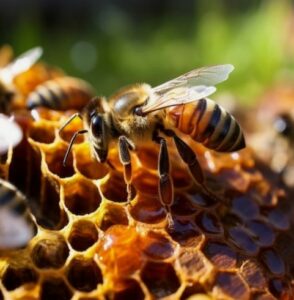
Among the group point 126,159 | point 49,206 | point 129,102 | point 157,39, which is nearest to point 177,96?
point 129,102

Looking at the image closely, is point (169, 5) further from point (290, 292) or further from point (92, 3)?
point (290, 292)

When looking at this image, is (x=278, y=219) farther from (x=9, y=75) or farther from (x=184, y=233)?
(x=9, y=75)

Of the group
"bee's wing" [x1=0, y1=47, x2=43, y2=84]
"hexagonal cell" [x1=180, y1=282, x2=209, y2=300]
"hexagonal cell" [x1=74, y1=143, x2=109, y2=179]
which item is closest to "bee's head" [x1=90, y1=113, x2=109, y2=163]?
"hexagonal cell" [x1=74, y1=143, x2=109, y2=179]

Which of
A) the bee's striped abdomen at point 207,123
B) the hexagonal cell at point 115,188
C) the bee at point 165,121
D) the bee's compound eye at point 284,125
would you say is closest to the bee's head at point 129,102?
the bee at point 165,121

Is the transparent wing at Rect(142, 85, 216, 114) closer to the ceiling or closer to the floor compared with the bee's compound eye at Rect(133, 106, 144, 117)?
closer to the ceiling

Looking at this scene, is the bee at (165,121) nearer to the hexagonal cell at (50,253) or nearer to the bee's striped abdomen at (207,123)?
the bee's striped abdomen at (207,123)

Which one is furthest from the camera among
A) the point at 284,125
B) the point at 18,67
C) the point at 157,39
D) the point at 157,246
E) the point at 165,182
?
the point at 157,39

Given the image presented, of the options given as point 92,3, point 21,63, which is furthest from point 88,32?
point 21,63

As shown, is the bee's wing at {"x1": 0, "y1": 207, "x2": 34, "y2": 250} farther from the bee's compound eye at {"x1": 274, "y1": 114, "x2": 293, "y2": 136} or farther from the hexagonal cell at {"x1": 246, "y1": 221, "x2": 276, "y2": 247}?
the bee's compound eye at {"x1": 274, "y1": 114, "x2": 293, "y2": 136}
